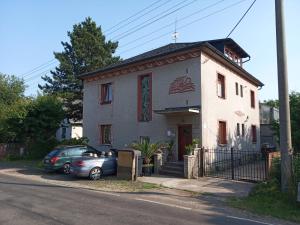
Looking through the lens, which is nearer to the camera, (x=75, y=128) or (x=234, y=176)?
(x=234, y=176)

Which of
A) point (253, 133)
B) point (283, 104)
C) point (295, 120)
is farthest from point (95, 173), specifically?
point (253, 133)

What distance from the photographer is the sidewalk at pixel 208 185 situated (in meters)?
12.3

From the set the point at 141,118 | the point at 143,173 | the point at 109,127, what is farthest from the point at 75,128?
the point at 143,173

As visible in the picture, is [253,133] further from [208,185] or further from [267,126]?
[208,185]

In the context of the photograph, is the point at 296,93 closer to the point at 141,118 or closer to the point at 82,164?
the point at 141,118

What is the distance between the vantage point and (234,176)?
1605 cm

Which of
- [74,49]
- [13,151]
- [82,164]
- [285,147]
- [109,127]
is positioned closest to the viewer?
[285,147]

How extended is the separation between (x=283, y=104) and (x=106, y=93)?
50.5 ft

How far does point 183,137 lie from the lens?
61.0ft

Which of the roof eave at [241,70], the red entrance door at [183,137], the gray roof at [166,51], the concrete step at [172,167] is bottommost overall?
the concrete step at [172,167]

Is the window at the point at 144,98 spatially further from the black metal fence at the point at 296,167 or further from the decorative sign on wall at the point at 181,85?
the black metal fence at the point at 296,167

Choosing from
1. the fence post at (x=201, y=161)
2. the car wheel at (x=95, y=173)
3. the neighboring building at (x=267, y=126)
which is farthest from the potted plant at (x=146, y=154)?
the neighboring building at (x=267, y=126)

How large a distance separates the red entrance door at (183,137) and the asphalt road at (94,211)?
7.73m

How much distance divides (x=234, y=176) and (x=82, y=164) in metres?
7.47
